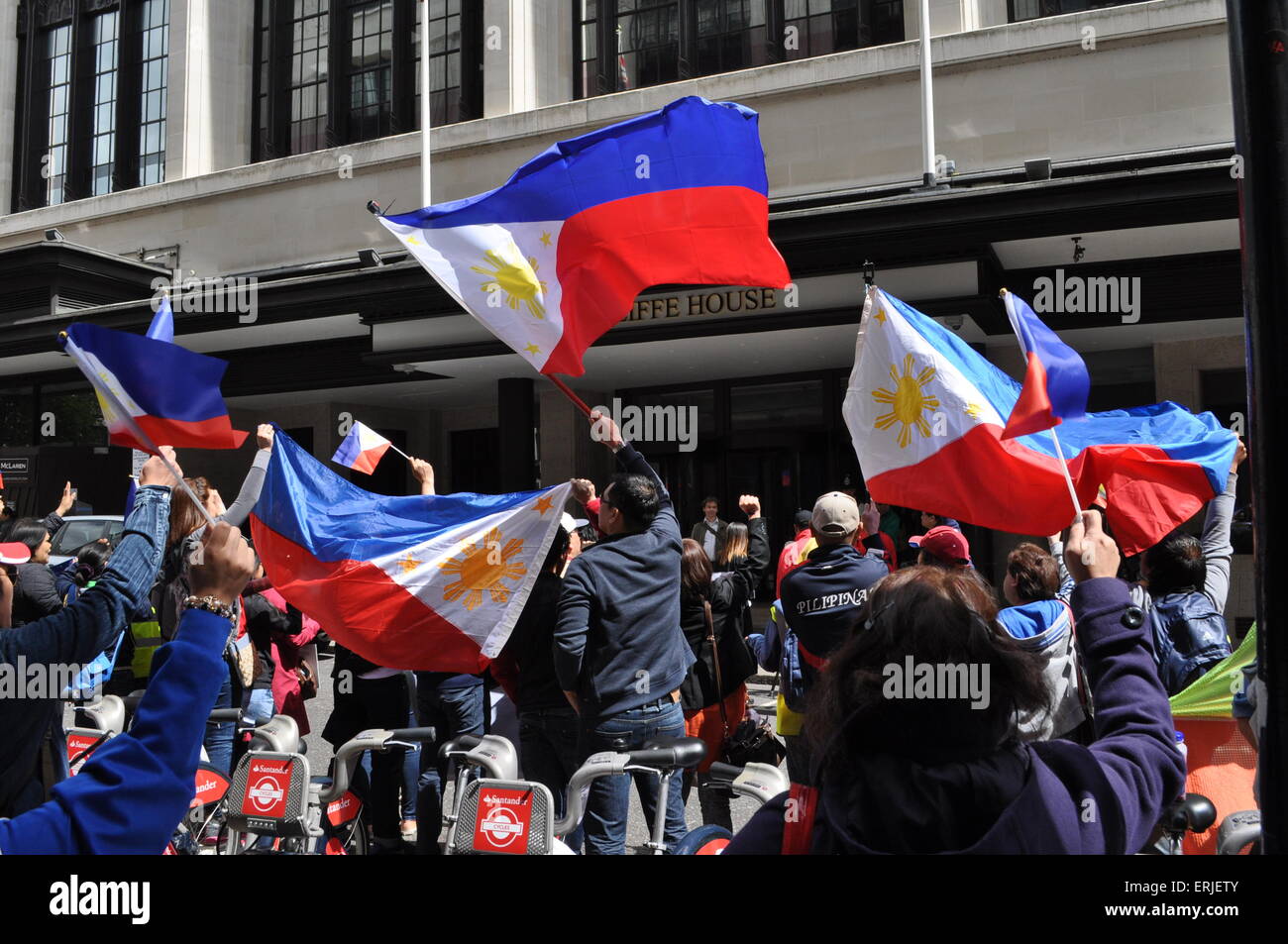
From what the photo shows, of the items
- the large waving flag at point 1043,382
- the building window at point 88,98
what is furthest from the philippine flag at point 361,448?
the building window at point 88,98

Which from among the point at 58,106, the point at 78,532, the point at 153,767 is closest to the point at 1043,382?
the point at 153,767

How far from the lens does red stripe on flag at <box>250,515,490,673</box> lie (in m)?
5.12

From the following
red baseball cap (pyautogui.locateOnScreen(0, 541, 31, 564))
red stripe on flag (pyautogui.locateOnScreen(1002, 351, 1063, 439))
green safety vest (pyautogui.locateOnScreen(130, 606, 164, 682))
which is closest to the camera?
red stripe on flag (pyautogui.locateOnScreen(1002, 351, 1063, 439))

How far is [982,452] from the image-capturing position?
16.5 ft

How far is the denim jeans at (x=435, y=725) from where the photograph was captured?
5.70 m

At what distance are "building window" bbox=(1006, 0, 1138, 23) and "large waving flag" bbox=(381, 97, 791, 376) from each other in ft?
→ 35.1

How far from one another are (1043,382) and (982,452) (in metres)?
0.82

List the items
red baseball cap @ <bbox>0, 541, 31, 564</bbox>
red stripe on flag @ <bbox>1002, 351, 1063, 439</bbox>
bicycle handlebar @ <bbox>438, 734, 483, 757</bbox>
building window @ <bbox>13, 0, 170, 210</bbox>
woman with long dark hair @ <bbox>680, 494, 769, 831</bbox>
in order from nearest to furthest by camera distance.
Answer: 1. red stripe on flag @ <bbox>1002, 351, 1063, 439</bbox>
2. red baseball cap @ <bbox>0, 541, 31, 564</bbox>
3. bicycle handlebar @ <bbox>438, 734, 483, 757</bbox>
4. woman with long dark hair @ <bbox>680, 494, 769, 831</bbox>
5. building window @ <bbox>13, 0, 170, 210</bbox>

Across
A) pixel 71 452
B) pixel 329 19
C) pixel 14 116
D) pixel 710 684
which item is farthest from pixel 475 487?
pixel 710 684

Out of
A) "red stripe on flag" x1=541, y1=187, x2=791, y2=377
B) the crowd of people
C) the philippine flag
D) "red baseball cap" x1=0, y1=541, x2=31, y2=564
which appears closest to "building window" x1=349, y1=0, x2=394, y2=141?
the philippine flag

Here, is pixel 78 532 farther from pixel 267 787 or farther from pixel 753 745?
pixel 753 745

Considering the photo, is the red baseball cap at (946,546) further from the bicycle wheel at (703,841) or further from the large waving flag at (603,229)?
the bicycle wheel at (703,841)

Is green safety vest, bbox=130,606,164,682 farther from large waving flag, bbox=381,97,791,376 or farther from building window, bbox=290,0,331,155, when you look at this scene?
building window, bbox=290,0,331,155
